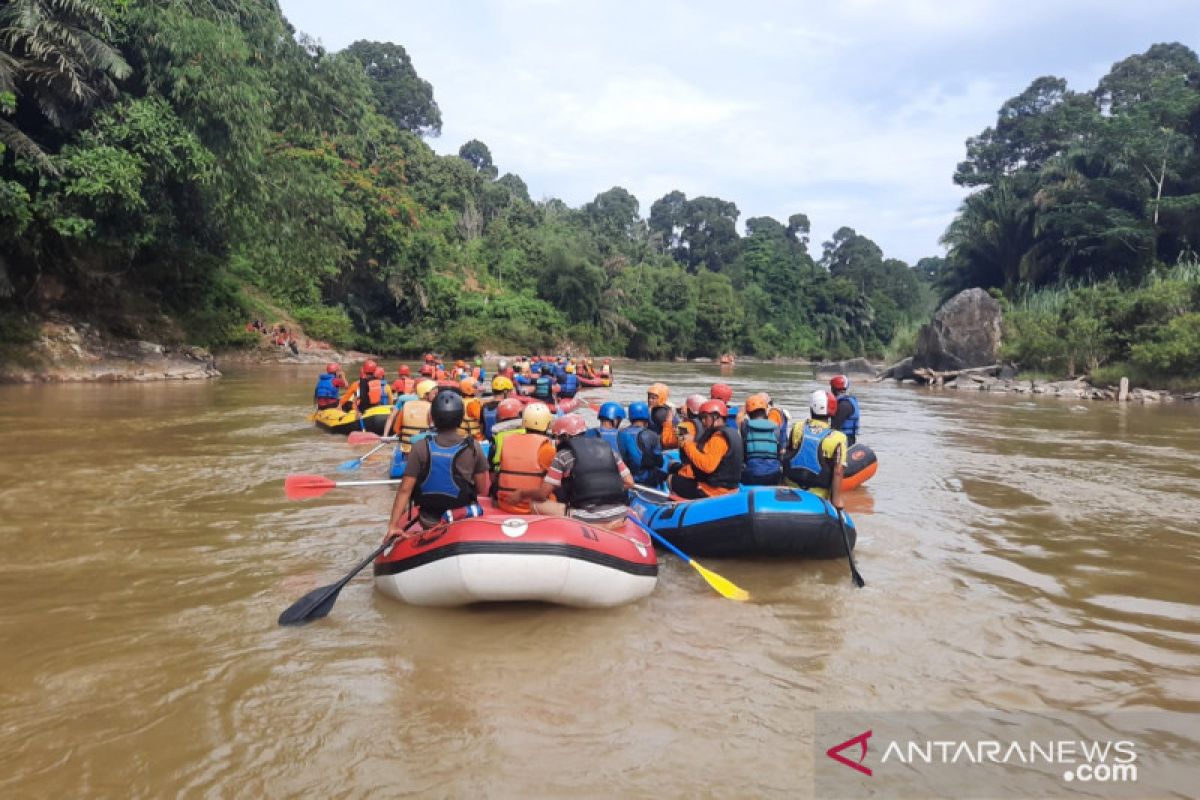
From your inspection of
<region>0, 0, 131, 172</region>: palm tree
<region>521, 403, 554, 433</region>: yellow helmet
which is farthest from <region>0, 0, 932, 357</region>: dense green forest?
<region>521, 403, 554, 433</region>: yellow helmet

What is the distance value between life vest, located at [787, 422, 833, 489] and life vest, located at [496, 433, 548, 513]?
9.15ft

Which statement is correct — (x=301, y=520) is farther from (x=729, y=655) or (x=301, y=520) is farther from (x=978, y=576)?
(x=978, y=576)

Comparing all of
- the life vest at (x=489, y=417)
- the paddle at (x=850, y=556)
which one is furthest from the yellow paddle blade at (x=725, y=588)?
the life vest at (x=489, y=417)

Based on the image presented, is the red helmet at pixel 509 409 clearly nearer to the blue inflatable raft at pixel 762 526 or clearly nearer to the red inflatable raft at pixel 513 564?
the blue inflatable raft at pixel 762 526

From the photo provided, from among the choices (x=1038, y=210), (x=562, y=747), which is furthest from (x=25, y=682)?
(x=1038, y=210)

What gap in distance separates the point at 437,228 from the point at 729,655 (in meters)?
48.6

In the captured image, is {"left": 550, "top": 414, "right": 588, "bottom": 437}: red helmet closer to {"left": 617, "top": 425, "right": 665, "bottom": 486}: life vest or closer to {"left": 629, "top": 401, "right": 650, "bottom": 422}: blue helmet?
{"left": 617, "top": 425, "right": 665, "bottom": 486}: life vest

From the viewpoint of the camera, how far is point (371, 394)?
11586 mm

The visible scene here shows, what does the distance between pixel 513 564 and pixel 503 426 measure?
125 inches

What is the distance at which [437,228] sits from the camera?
1965 inches

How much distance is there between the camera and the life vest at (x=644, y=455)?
23.8 ft

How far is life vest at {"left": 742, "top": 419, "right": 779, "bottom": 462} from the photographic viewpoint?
661 centimetres

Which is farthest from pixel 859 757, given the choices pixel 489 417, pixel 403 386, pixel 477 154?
pixel 477 154

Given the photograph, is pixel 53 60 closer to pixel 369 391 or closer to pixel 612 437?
pixel 369 391
